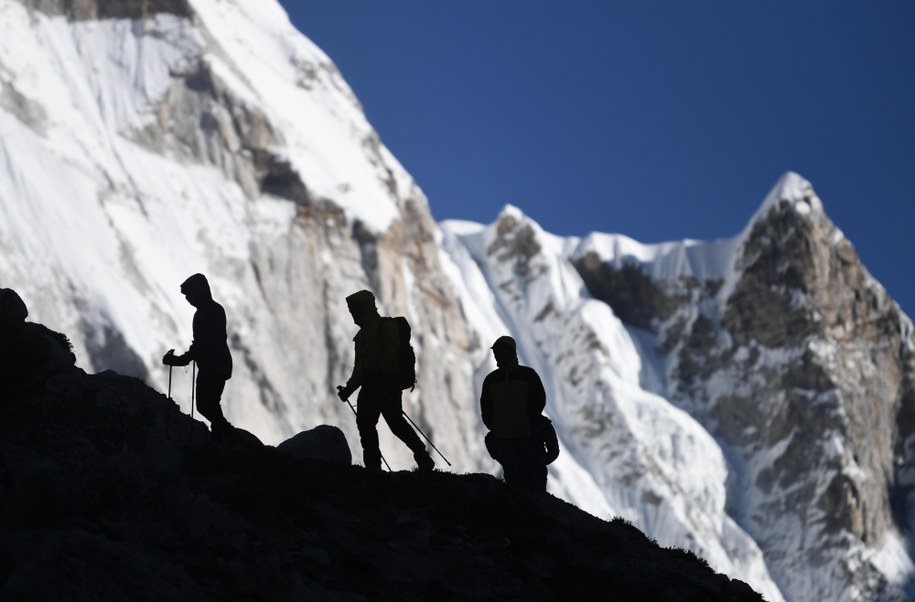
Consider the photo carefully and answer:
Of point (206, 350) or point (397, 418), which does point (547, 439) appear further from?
point (206, 350)

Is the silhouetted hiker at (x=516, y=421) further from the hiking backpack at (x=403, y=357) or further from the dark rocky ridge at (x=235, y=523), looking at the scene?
the hiking backpack at (x=403, y=357)

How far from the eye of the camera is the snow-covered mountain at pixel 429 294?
6406 cm

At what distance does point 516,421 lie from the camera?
1584 centimetres

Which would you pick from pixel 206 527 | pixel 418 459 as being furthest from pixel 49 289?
pixel 206 527

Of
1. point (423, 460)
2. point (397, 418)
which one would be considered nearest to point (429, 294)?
point (423, 460)

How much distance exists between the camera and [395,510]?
13.9 m

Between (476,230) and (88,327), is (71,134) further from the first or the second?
(476,230)

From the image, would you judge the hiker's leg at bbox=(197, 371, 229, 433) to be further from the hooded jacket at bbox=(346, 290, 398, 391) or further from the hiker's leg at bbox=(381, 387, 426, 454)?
the hiker's leg at bbox=(381, 387, 426, 454)

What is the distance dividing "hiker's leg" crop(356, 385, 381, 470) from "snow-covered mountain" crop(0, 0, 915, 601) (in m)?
41.2

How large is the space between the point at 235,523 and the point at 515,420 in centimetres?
463

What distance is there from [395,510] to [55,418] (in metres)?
3.25

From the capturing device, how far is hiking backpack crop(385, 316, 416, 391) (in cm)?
1584

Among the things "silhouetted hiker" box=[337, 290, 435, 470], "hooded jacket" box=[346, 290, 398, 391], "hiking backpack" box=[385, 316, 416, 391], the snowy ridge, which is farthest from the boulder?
the snowy ridge

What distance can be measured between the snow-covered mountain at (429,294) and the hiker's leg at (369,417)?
41.2 metres
